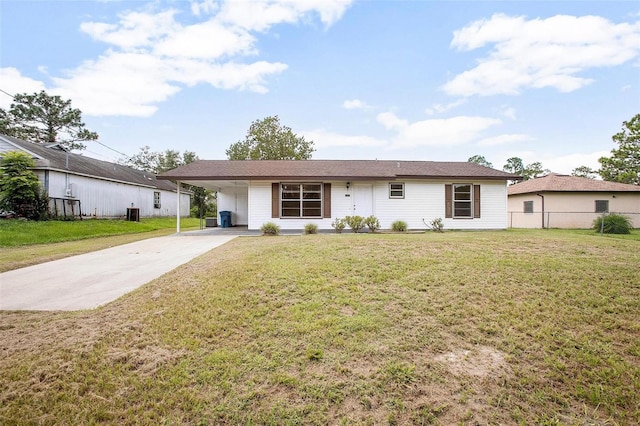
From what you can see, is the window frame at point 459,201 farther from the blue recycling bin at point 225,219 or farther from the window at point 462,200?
the blue recycling bin at point 225,219

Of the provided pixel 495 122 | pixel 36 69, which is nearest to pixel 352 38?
pixel 495 122

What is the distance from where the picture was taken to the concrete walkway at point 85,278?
461 centimetres

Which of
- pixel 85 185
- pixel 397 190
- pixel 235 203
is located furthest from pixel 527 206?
pixel 85 185

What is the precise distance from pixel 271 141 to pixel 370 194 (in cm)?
1954

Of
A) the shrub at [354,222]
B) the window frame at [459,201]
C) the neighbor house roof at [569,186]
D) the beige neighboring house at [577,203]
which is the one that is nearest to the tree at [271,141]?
the window frame at [459,201]

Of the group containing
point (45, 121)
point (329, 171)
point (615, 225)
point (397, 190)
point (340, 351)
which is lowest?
point (340, 351)

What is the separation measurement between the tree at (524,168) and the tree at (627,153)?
16451 mm

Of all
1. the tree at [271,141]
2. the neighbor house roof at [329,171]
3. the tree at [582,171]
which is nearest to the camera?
the neighbor house roof at [329,171]

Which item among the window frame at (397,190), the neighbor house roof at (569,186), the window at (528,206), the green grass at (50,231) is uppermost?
the neighbor house roof at (569,186)

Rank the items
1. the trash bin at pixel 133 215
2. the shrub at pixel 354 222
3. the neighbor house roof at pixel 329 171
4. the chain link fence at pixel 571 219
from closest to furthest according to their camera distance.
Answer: the shrub at pixel 354 222
the neighbor house roof at pixel 329 171
the chain link fence at pixel 571 219
the trash bin at pixel 133 215

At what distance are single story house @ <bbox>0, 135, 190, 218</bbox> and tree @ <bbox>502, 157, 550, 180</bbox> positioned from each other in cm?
4520

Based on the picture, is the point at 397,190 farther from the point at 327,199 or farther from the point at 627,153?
the point at 627,153

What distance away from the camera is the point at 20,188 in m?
14.1

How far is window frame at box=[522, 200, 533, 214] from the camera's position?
19661mm
